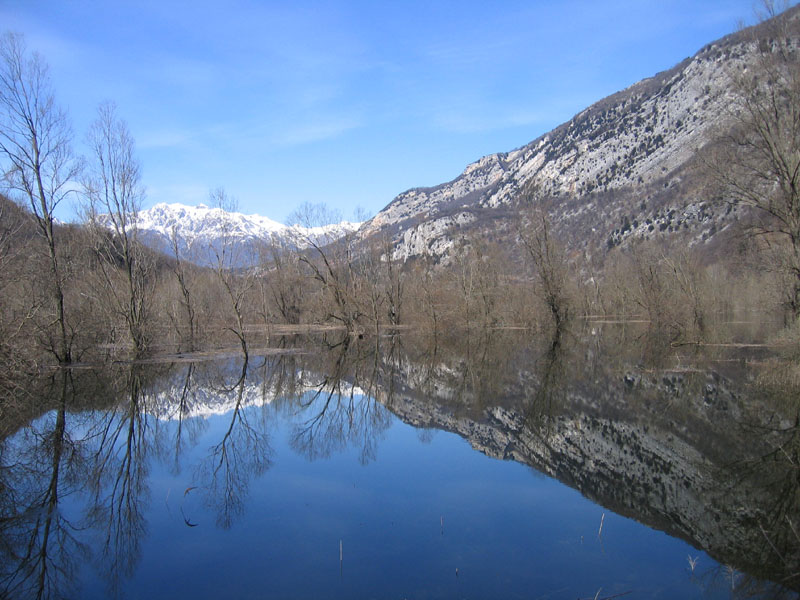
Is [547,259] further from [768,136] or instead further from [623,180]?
[623,180]

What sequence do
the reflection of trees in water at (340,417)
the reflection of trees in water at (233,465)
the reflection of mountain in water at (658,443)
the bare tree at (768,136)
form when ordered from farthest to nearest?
the bare tree at (768,136) < the reflection of trees in water at (340,417) < the reflection of trees in water at (233,465) < the reflection of mountain in water at (658,443)

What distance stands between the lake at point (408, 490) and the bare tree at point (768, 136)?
5716 millimetres

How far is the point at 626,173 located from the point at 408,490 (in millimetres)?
132568

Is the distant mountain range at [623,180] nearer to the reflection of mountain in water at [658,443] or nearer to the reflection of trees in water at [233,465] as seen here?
the reflection of mountain in water at [658,443]

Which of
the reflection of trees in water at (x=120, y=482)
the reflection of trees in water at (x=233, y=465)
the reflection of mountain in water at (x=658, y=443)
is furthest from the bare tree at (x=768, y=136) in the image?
the reflection of trees in water at (x=120, y=482)

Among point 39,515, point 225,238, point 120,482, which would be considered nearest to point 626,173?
point 225,238

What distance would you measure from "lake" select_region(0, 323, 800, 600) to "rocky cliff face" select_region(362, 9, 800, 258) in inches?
2836

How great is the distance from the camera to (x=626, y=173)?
125562mm

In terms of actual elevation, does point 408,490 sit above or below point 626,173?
below

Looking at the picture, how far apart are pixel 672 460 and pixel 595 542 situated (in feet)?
12.5

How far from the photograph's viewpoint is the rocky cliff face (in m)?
102

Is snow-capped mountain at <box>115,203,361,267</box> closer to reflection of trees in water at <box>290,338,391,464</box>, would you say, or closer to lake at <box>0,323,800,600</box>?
reflection of trees in water at <box>290,338,391,464</box>

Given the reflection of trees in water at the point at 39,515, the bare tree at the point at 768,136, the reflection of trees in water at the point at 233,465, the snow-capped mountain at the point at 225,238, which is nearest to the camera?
the reflection of trees in water at the point at 39,515

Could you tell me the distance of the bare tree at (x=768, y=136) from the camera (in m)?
17.9
